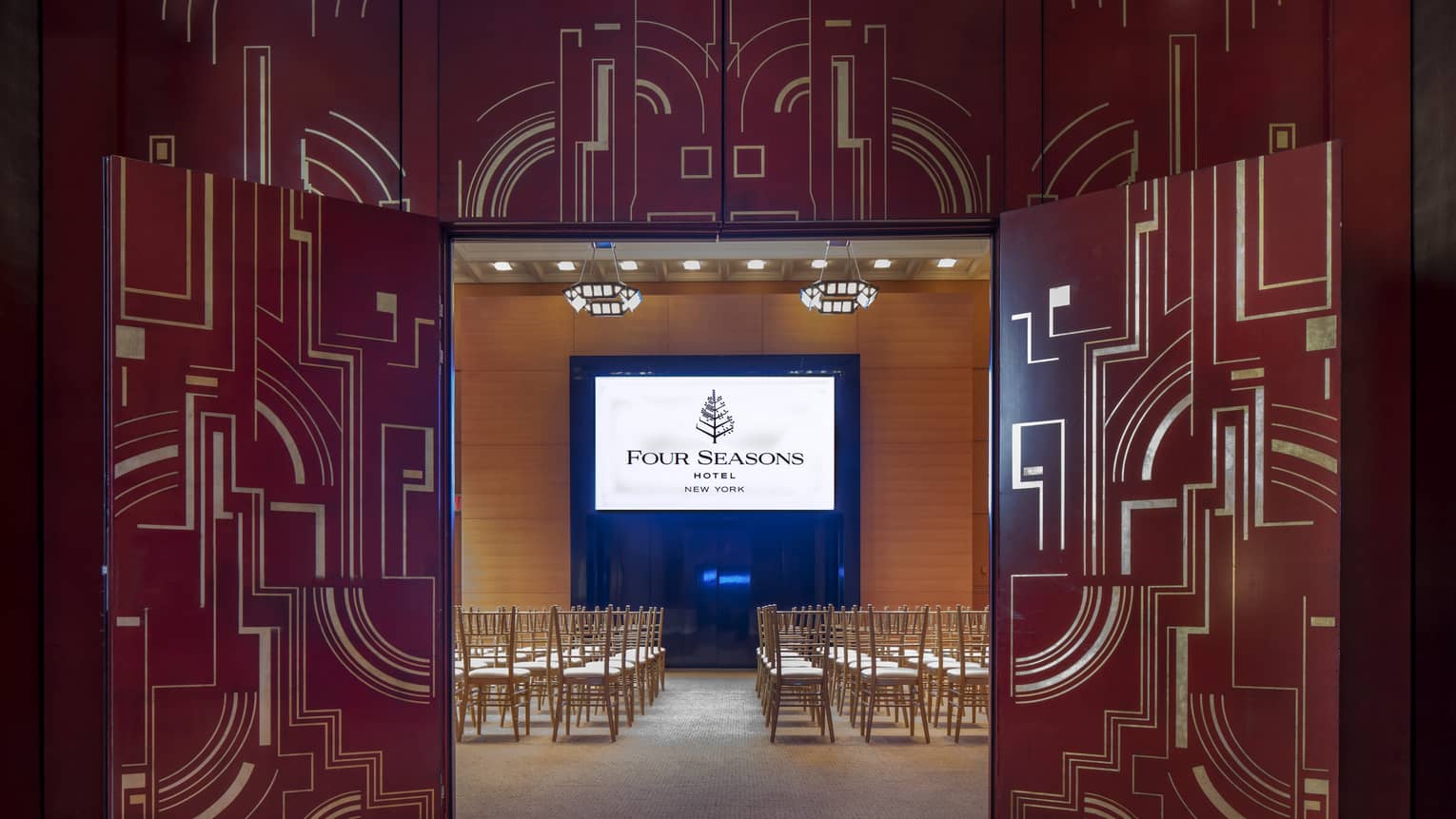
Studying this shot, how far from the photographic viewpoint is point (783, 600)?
922 cm

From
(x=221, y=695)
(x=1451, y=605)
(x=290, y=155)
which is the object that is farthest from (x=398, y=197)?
(x=1451, y=605)

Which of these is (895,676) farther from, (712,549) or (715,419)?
(715,419)

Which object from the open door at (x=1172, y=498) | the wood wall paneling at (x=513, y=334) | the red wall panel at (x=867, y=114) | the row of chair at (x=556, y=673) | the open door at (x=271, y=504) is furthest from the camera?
the wood wall paneling at (x=513, y=334)

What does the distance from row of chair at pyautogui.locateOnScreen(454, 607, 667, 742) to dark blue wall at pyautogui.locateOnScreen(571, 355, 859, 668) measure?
164 cm

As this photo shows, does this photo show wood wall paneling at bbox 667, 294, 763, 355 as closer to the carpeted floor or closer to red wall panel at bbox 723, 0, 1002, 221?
the carpeted floor

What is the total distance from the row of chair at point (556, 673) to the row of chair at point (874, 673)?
1.02 m

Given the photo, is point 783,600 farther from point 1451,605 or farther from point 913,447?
point 1451,605

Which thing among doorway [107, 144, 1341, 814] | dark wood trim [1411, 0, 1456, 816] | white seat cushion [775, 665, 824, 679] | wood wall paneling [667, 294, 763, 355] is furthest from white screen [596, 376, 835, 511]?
dark wood trim [1411, 0, 1456, 816]

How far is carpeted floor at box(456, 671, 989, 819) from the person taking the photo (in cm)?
434

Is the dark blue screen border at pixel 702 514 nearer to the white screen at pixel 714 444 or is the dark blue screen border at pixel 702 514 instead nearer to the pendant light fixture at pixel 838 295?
the white screen at pixel 714 444

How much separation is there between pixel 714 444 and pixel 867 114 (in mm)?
5982

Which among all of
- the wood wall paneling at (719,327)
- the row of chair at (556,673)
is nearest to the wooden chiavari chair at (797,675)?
the row of chair at (556,673)

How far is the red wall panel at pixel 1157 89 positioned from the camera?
10.0 ft

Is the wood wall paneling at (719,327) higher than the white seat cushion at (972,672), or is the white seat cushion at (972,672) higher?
the wood wall paneling at (719,327)
